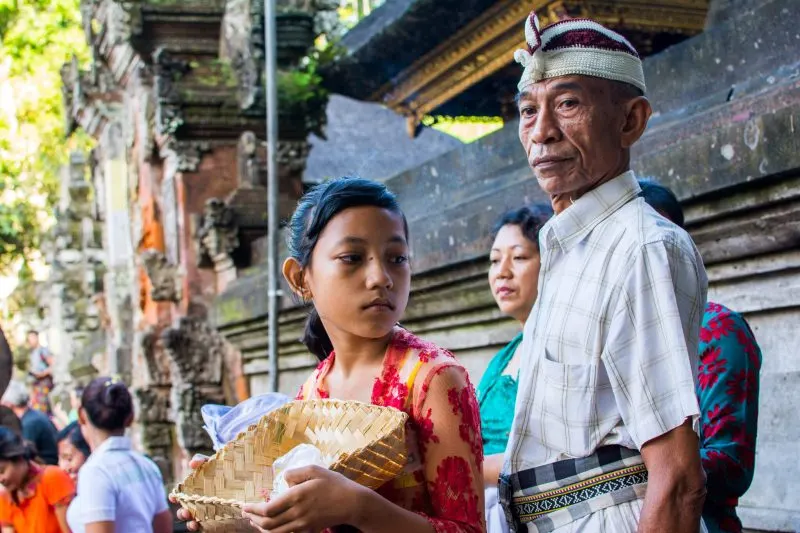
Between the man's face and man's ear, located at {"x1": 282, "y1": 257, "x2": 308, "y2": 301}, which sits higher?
the man's face

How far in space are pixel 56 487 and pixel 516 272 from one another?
2.96m

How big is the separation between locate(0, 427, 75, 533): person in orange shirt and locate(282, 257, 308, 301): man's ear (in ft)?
10.3

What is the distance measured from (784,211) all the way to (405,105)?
731 cm

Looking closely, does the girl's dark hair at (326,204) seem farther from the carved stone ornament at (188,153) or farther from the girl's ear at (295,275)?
the carved stone ornament at (188,153)

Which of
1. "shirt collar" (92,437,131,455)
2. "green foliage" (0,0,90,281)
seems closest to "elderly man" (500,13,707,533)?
"shirt collar" (92,437,131,455)

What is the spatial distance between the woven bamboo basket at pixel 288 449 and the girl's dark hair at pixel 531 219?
48.2 inches

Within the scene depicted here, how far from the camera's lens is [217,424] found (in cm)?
226

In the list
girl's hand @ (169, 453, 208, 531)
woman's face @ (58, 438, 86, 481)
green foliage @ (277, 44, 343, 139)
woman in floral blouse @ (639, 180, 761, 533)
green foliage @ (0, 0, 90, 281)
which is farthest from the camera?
green foliage @ (0, 0, 90, 281)

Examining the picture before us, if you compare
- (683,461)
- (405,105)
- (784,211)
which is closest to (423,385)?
(683,461)

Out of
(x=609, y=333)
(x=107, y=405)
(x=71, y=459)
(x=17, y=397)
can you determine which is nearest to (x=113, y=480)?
(x=107, y=405)

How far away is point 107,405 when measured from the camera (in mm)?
4449

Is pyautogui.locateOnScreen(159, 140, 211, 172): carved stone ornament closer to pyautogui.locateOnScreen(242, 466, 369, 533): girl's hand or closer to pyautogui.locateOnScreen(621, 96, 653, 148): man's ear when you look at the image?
pyautogui.locateOnScreen(621, 96, 653, 148): man's ear

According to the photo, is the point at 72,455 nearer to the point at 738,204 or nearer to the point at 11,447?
the point at 11,447

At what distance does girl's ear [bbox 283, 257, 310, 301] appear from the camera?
→ 2332 millimetres
